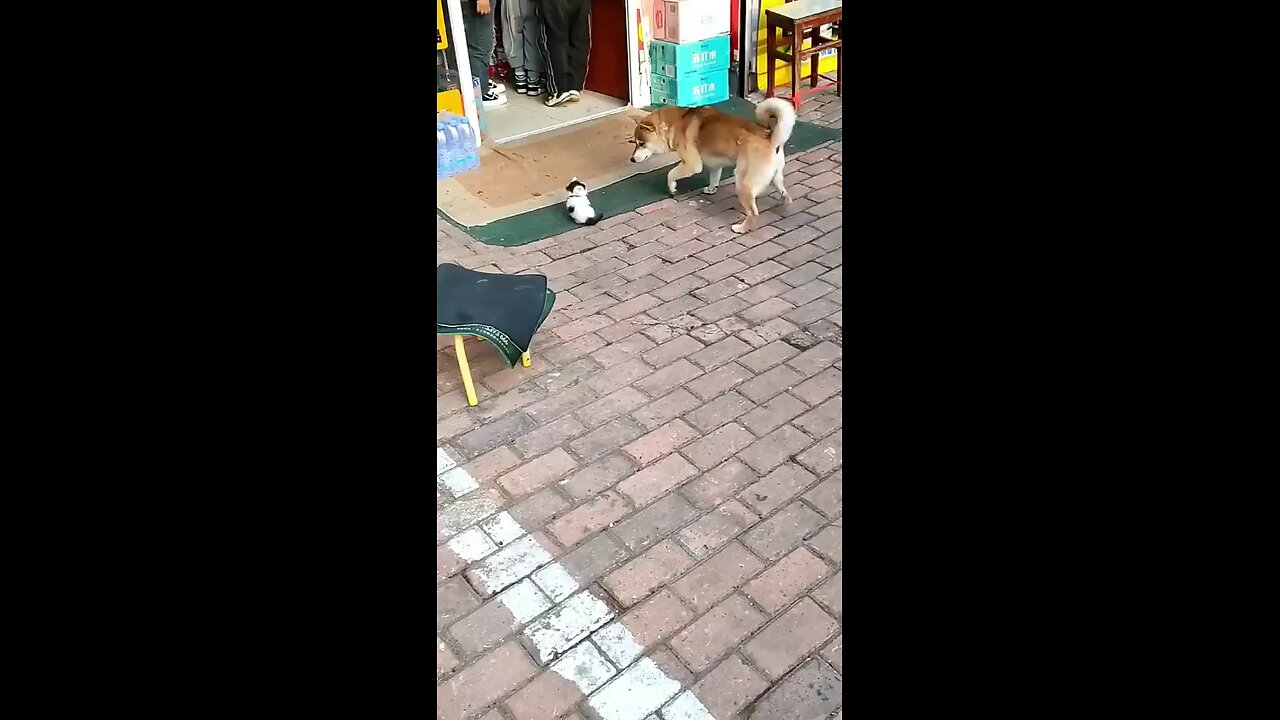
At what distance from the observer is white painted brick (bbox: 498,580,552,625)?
9.17 feet

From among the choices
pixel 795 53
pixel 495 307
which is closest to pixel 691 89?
pixel 795 53

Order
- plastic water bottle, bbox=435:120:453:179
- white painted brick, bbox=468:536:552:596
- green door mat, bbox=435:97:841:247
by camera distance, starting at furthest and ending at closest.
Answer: plastic water bottle, bbox=435:120:453:179 → green door mat, bbox=435:97:841:247 → white painted brick, bbox=468:536:552:596

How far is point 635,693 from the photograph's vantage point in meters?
2.50

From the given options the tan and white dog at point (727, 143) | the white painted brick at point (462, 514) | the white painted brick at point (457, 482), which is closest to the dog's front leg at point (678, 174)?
the tan and white dog at point (727, 143)

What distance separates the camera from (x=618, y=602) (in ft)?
9.25

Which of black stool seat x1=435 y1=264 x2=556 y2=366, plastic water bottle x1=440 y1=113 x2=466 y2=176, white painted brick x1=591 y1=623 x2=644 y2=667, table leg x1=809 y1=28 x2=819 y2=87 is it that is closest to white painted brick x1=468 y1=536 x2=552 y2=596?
white painted brick x1=591 y1=623 x2=644 y2=667

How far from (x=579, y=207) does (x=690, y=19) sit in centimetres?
248

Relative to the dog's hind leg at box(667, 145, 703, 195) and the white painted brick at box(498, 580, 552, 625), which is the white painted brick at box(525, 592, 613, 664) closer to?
the white painted brick at box(498, 580, 552, 625)

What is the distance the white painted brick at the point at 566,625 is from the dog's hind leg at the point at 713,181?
381 centimetres

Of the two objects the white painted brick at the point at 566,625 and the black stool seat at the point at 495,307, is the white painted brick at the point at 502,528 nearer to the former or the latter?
the white painted brick at the point at 566,625

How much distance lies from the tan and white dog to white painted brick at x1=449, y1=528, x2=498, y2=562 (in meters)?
3.03
